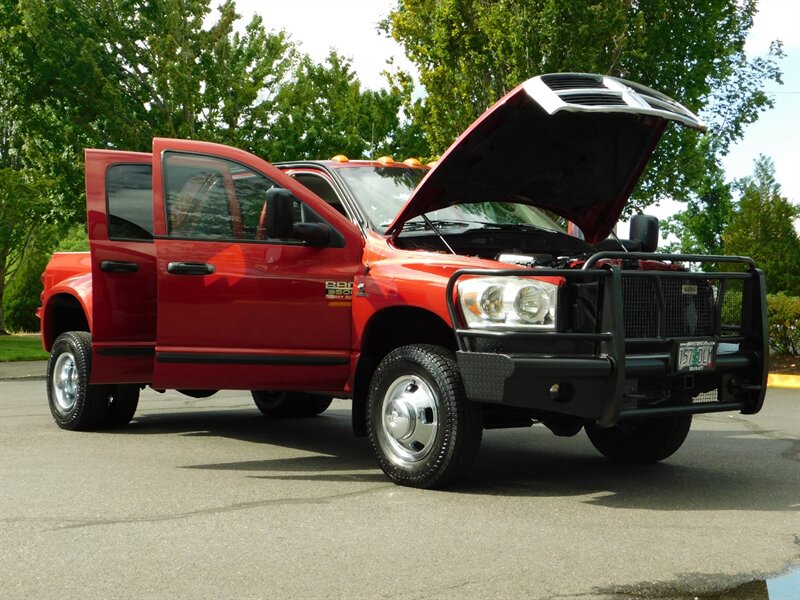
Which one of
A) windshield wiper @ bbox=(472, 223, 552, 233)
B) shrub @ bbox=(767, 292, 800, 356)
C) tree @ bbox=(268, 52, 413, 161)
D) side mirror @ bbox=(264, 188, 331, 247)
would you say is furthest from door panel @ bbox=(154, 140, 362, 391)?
tree @ bbox=(268, 52, 413, 161)

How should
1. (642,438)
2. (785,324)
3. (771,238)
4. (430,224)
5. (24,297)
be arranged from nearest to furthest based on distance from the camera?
(430,224), (642,438), (785,324), (24,297), (771,238)

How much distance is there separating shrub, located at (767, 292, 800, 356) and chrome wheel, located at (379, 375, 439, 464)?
11847 mm

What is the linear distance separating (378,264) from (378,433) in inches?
41.4

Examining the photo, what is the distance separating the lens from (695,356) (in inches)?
241

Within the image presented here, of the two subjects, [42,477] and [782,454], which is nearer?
[42,477]

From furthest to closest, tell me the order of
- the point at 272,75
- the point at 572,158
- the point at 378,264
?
1. the point at 272,75
2. the point at 572,158
3. the point at 378,264

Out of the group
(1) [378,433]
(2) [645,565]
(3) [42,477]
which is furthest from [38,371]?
(2) [645,565]

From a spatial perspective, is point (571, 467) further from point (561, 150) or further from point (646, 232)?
point (561, 150)

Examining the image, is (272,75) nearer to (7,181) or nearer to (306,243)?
(7,181)

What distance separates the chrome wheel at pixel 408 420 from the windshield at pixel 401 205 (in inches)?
45.7

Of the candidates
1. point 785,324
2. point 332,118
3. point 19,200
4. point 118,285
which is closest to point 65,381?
point 118,285

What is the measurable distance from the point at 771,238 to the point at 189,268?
101 feet

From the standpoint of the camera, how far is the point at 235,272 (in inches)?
281

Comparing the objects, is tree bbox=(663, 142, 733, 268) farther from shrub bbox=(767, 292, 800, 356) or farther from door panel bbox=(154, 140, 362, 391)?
door panel bbox=(154, 140, 362, 391)
